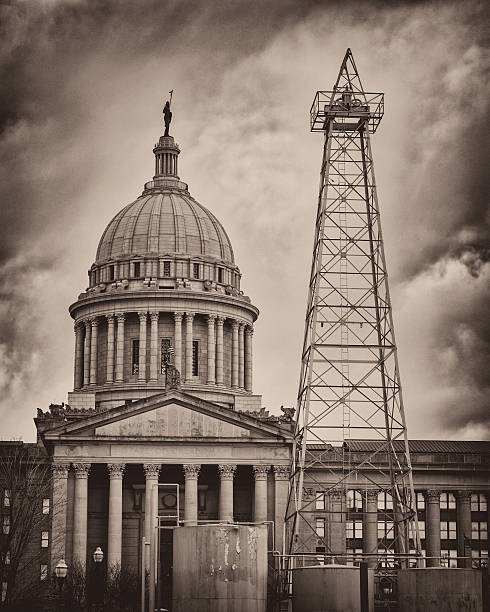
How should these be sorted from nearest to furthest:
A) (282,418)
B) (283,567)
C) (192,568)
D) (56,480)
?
(192,568) → (283,567) → (56,480) → (282,418)

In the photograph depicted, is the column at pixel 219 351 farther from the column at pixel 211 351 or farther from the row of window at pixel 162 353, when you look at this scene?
the row of window at pixel 162 353

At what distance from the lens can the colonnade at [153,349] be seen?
153 m

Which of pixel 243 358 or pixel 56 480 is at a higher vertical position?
pixel 243 358

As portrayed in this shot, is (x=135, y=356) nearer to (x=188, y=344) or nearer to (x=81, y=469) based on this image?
(x=188, y=344)

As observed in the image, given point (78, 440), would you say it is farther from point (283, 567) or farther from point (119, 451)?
point (283, 567)

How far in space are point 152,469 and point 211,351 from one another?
953 inches

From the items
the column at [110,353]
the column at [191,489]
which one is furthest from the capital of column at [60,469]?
the column at [110,353]

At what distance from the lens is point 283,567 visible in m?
106

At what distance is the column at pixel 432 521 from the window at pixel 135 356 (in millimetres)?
30662

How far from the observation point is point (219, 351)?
511 feet


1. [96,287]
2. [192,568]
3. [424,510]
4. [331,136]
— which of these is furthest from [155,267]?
[192,568]

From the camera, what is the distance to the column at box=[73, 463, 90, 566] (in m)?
131

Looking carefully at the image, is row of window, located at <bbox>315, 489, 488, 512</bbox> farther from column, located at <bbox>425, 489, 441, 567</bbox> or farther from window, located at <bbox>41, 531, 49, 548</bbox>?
window, located at <bbox>41, 531, 49, 548</bbox>

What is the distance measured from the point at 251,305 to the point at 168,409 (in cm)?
2895
